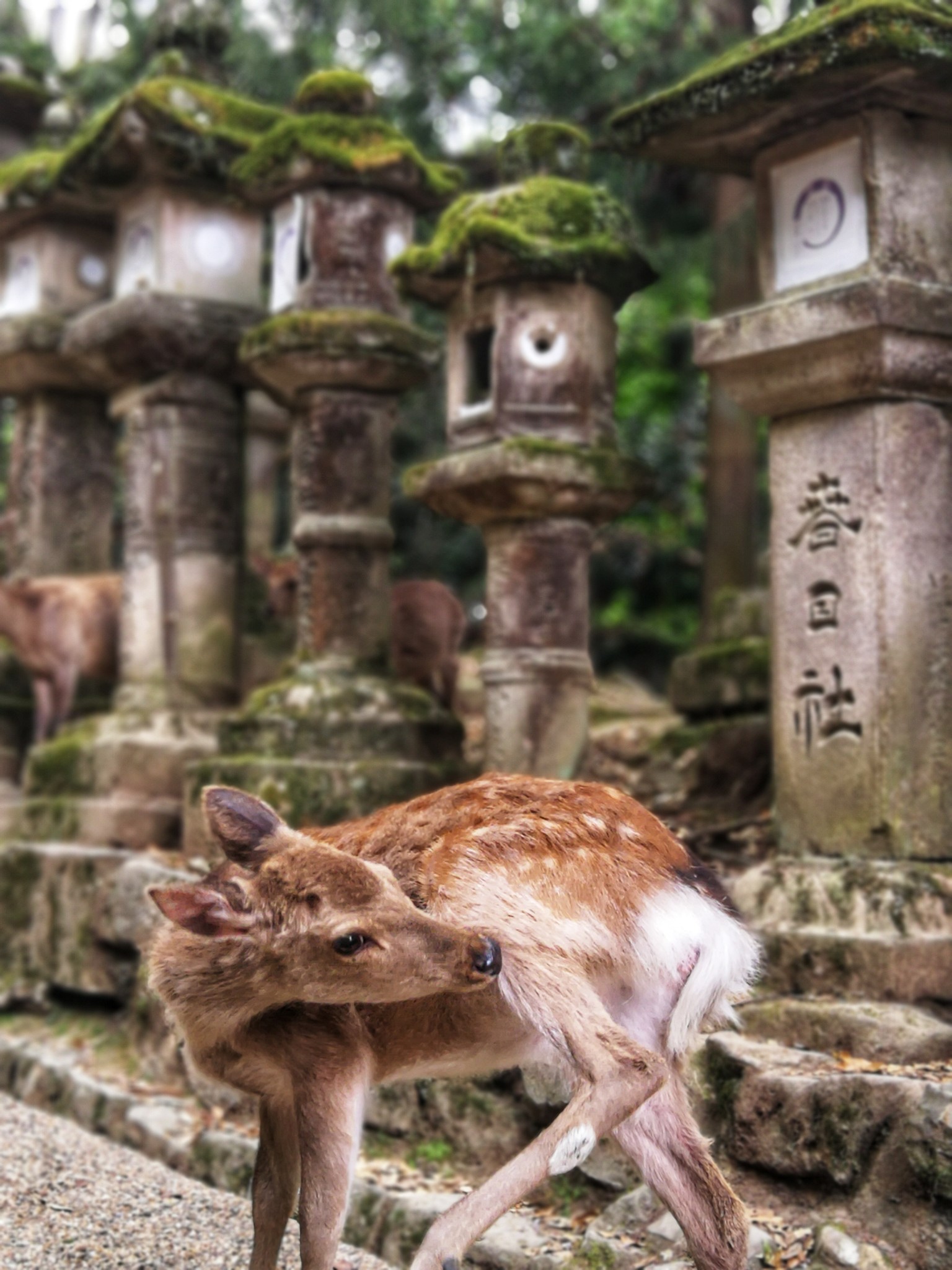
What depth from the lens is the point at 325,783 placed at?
6559 millimetres

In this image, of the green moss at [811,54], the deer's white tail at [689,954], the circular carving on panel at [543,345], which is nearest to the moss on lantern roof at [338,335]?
the circular carving on panel at [543,345]

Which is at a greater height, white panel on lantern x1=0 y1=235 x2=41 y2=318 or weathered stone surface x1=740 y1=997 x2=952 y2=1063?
white panel on lantern x1=0 y1=235 x2=41 y2=318

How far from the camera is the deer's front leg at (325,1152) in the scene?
11.4 feet

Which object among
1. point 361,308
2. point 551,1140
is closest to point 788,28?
point 361,308

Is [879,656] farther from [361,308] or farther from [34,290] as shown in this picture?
[34,290]

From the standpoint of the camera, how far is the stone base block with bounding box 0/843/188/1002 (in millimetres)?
6895

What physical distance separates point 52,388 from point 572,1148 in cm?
723

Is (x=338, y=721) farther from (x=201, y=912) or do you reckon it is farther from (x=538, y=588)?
(x=201, y=912)

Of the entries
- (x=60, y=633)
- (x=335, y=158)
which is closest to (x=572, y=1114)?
(x=335, y=158)

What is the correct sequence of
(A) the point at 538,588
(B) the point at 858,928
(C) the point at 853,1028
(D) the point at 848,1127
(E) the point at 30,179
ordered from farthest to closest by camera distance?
1. (E) the point at 30,179
2. (A) the point at 538,588
3. (B) the point at 858,928
4. (C) the point at 853,1028
5. (D) the point at 848,1127

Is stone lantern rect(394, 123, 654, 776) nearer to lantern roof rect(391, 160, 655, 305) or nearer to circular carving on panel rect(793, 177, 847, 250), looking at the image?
lantern roof rect(391, 160, 655, 305)

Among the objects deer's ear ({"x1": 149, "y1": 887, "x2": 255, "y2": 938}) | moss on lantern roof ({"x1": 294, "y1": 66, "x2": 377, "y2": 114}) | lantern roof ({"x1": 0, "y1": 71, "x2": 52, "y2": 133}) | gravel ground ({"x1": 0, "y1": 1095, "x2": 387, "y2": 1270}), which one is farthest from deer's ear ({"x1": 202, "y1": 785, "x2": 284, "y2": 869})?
lantern roof ({"x1": 0, "y1": 71, "x2": 52, "y2": 133})

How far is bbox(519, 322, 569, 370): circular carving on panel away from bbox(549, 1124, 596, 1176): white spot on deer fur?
13.0 feet

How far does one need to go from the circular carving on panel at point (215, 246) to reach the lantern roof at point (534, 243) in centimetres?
204
